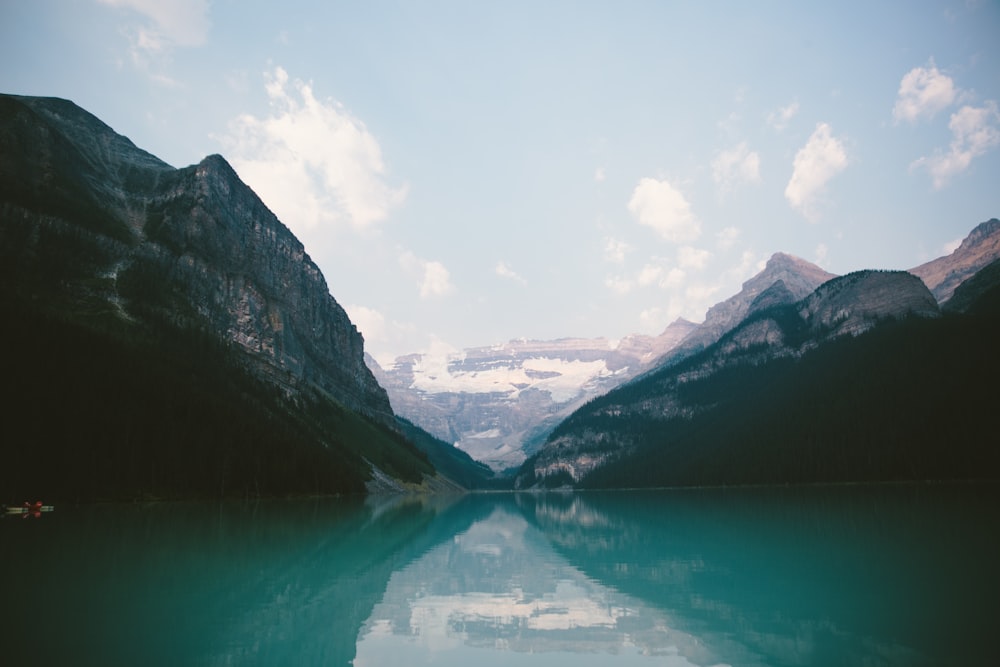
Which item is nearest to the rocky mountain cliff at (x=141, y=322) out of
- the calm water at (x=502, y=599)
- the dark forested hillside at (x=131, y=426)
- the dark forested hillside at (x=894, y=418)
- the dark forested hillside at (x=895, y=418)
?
the dark forested hillside at (x=131, y=426)

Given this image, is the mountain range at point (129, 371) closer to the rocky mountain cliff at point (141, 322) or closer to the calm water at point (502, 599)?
the rocky mountain cliff at point (141, 322)

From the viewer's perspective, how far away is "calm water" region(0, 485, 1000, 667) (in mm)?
17078

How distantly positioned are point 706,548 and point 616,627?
22021 millimetres

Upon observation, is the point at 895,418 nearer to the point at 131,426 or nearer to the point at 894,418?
the point at 894,418

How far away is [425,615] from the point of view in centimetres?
2262

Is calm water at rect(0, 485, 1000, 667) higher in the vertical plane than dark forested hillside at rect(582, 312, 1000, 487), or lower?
lower

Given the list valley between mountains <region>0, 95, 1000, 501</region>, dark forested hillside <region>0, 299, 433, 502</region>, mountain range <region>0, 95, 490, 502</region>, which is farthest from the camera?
valley between mountains <region>0, 95, 1000, 501</region>

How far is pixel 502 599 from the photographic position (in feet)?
85.5

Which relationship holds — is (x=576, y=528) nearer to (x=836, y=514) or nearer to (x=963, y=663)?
(x=836, y=514)

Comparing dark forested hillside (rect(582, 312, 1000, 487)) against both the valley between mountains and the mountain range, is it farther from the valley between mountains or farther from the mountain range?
the mountain range

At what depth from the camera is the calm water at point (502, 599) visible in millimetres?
17078

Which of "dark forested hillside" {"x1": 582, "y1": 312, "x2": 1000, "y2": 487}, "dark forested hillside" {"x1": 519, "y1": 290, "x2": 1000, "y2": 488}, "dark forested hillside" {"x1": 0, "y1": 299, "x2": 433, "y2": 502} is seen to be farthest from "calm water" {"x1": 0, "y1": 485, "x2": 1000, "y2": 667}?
"dark forested hillside" {"x1": 582, "y1": 312, "x2": 1000, "y2": 487}

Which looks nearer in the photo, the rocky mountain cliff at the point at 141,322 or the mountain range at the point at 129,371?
the mountain range at the point at 129,371

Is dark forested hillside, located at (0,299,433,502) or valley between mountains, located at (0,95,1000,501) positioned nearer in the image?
dark forested hillside, located at (0,299,433,502)
